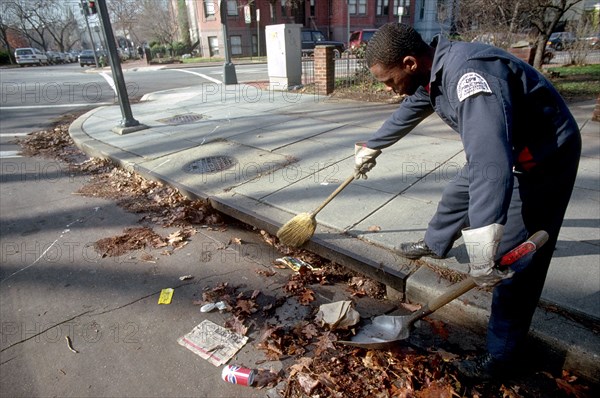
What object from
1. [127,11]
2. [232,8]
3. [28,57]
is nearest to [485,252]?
[232,8]

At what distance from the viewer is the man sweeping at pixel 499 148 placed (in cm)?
148

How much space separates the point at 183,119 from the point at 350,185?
5.45 m

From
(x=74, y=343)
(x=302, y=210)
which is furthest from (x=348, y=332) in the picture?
(x=74, y=343)

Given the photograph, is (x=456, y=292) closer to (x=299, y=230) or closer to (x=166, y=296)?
(x=299, y=230)

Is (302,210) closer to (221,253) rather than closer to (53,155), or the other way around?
(221,253)

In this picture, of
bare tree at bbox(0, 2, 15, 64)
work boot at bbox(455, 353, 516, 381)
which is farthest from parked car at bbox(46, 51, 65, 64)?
work boot at bbox(455, 353, 516, 381)

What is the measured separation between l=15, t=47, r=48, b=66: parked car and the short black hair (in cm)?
4701

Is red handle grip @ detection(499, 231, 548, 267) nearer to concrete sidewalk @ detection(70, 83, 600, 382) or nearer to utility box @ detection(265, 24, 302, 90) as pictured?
concrete sidewalk @ detection(70, 83, 600, 382)

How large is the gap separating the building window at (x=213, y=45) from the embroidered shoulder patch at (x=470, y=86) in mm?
38809

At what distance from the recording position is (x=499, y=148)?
56.8 inches

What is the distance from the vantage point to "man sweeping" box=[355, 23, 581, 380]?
1483 mm

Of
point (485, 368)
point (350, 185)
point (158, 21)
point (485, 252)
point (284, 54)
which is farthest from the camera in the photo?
point (158, 21)

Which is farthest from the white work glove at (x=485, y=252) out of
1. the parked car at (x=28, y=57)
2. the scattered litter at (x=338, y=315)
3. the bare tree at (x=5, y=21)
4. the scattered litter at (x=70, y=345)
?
the bare tree at (x=5, y=21)

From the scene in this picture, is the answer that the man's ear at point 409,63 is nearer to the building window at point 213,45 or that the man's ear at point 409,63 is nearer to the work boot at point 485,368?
the work boot at point 485,368
